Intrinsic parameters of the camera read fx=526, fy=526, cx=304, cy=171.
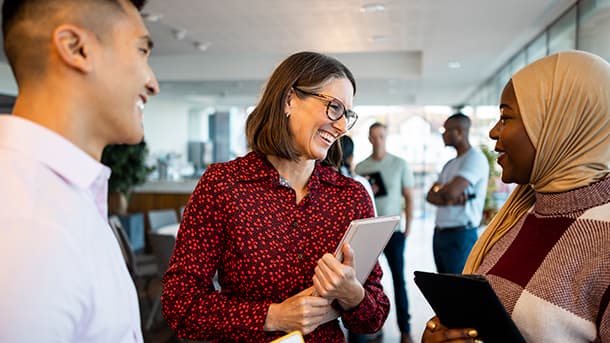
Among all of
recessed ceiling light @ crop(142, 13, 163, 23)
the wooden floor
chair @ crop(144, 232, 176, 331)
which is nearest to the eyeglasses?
chair @ crop(144, 232, 176, 331)

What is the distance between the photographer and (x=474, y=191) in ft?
13.4

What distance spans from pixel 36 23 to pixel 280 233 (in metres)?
0.81

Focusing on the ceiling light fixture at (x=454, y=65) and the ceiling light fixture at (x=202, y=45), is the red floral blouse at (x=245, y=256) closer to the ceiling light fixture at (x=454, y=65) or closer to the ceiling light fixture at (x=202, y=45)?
the ceiling light fixture at (x=202, y=45)

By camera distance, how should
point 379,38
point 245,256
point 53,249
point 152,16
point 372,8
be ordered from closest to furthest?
1. point 53,249
2. point 245,256
3. point 372,8
4. point 152,16
5. point 379,38

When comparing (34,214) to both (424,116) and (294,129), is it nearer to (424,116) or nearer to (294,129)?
(294,129)

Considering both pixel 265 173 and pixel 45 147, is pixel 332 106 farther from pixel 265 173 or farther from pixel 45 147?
pixel 45 147

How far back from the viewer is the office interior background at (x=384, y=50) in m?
5.00

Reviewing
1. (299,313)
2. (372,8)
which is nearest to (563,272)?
(299,313)

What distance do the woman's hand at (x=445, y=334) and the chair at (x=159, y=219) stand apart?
4.52 metres

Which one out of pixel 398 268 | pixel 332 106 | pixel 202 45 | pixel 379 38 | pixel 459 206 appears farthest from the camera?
pixel 202 45

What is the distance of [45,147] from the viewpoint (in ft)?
2.44

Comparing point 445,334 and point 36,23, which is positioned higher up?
point 36,23

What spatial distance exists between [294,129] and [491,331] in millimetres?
716

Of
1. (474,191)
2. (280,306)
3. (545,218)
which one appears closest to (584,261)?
(545,218)
